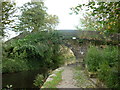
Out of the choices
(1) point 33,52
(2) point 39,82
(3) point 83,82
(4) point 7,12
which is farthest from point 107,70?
(4) point 7,12

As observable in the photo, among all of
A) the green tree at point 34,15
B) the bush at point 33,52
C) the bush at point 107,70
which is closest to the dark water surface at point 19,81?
the bush at point 33,52

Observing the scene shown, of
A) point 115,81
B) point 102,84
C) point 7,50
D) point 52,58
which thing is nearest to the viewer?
point 115,81

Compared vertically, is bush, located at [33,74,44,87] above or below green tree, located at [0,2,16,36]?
below

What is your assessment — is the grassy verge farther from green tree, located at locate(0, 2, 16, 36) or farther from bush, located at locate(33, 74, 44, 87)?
green tree, located at locate(0, 2, 16, 36)

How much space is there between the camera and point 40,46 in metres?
8.37

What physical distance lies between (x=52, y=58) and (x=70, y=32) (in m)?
2.37

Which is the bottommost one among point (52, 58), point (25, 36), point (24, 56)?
point (52, 58)

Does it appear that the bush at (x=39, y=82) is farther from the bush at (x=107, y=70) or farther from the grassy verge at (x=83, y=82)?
the bush at (x=107, y=70)

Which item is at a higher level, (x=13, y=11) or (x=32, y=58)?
(x=13, y=11)

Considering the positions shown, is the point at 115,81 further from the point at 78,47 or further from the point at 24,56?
the point at 78,47

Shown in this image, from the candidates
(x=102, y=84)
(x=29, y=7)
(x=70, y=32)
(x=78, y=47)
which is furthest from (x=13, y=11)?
(x=102, y=84)

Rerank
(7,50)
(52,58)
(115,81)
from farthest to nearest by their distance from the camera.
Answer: (52,58) < (7,50) < (115,81)

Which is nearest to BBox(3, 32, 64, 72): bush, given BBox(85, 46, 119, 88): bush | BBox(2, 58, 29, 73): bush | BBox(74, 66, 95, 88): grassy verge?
BBox(2, 58, 29, 73): bush

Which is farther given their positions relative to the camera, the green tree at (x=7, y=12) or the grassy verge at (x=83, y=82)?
the green tree at (x=7, y=12)
